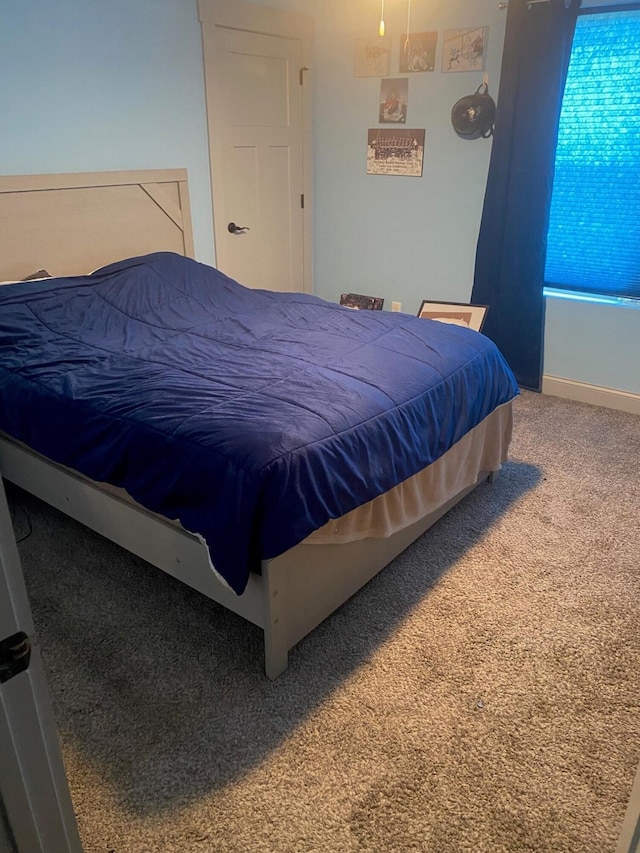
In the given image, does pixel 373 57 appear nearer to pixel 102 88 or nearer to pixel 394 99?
pixel 394 99

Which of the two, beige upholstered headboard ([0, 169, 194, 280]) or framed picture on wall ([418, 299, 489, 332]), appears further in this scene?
framed picture on wall ([418, 299, 489, 332])

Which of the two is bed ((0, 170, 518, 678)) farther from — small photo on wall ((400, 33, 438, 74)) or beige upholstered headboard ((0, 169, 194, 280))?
small photo on wall ((400, 33, 438, 74))

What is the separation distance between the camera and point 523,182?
11.6 feet

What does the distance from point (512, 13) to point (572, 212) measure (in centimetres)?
108

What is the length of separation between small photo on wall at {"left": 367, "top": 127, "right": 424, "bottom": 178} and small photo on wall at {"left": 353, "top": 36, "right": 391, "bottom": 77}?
33 cm

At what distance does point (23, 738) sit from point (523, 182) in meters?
3.58

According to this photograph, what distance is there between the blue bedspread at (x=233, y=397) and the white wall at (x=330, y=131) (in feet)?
2.60

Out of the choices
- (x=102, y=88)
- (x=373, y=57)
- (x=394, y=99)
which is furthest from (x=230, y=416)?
(x=373, y=57)

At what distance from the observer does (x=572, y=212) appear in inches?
139

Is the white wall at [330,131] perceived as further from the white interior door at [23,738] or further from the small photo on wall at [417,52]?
the white interior door at [23,738]

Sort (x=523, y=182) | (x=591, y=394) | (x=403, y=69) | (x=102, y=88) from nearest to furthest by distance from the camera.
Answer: (x=102, y=88) → (x=523, y=182) → (x=591, y=394) → (x=403, y=69)

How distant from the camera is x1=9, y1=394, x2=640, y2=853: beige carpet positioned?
1.46 metres

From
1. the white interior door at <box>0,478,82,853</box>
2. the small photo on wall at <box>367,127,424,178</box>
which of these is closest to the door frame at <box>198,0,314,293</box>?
the small photo on wall at <box>367,127,424,178</box>

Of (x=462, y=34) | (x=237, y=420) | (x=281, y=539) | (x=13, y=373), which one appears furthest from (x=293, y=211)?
(x=281, y=539)
